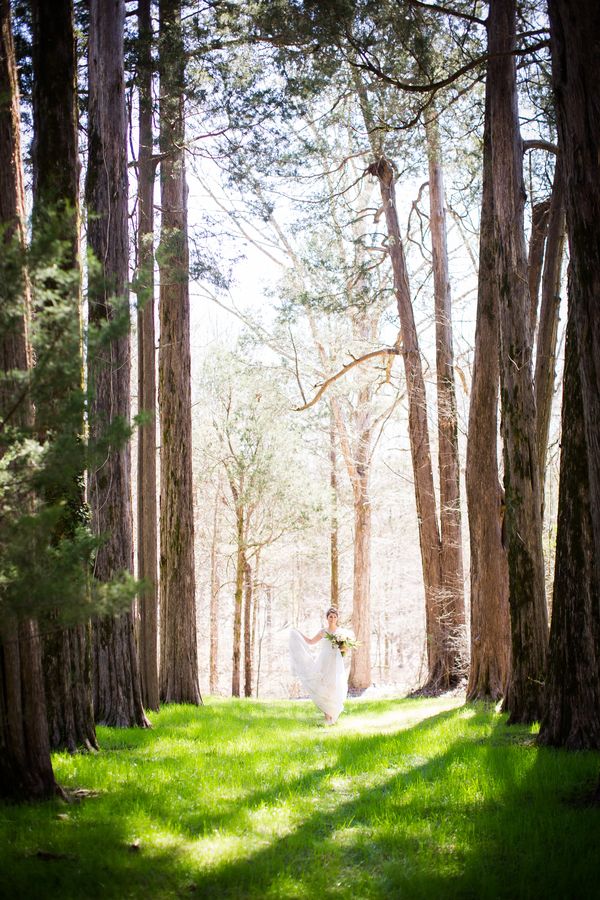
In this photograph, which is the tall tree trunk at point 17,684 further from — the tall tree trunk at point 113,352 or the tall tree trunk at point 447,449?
the tall tree trunk at point 447,449

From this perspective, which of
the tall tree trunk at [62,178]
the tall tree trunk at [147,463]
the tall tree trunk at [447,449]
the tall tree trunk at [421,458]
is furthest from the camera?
the tall tree trunk at [421,458]

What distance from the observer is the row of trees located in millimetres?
3820

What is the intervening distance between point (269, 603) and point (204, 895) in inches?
1119

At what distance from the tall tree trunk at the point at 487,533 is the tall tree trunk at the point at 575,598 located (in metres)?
3.87

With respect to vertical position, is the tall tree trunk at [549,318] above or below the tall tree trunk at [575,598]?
above

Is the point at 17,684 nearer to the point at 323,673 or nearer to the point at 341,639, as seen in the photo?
the point at 323,673

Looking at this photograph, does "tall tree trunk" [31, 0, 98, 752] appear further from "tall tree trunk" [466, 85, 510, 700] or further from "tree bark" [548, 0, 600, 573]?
"tall tree trunk" [466, 85, 510, 700]

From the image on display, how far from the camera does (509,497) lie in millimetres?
8289

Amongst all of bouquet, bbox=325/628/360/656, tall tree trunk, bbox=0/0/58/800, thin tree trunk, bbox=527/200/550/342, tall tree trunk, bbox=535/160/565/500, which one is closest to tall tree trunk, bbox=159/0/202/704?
bouquet, bbox=325/628/360/656

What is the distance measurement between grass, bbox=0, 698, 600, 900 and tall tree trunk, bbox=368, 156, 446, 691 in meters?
6.67

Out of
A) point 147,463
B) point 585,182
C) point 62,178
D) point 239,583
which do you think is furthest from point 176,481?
point 239,583

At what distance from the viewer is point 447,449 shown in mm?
13875

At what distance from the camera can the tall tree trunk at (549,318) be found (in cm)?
Answer: 1023

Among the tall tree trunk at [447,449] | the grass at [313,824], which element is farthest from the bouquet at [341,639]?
the grass at [313,824]
